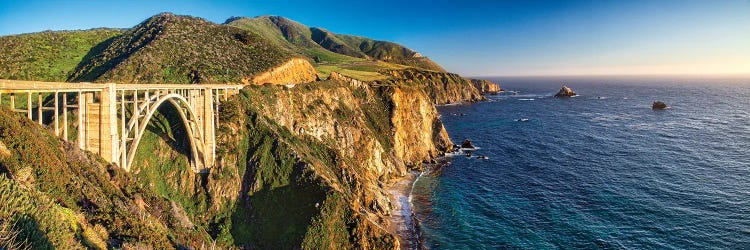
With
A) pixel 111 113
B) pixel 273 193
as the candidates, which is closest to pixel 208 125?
pixel 273 193

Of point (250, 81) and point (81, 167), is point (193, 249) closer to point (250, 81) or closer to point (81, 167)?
point (81, 167)

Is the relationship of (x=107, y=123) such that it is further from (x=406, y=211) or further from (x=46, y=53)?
(x=46, y=53)

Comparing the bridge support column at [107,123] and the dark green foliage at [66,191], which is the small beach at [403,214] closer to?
the dark green foliage at [66,191]

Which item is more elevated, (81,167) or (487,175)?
(81,167)

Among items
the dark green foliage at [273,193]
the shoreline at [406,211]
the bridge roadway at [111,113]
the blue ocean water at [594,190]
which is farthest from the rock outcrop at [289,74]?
the blue ocean water at [594,190]

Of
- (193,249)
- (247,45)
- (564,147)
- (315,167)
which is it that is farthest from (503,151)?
(193,249)
